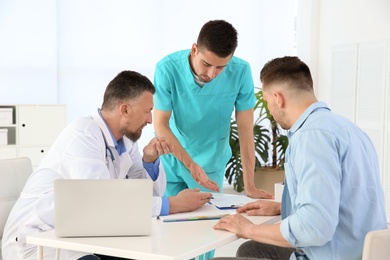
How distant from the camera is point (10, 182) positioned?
8.41ft

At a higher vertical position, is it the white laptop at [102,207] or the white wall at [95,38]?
the white wall at [95,38]

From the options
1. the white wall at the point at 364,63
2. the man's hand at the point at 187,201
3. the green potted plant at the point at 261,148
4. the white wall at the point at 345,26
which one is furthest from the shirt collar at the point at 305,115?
the green potted plant at the point at 261,148

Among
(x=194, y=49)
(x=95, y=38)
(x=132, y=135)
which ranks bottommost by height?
(x=132, y=135)

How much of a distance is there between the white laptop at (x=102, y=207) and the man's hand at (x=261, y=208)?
0.53 metres

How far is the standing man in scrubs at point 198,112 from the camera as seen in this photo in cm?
315

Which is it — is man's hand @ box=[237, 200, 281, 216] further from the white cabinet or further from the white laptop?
the white cabinet

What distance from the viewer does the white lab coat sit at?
7.36 ft

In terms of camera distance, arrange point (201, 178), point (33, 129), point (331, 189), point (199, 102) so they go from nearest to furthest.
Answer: point (331, 189) < point (201, 178) < point (199, 102) < point (33, 129)

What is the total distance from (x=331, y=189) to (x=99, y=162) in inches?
34.1

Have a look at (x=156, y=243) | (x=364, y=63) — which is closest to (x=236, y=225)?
(x=156, y=243)

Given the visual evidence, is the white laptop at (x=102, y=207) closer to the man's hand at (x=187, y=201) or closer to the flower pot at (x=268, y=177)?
the man's hand at (x=187, y=201)

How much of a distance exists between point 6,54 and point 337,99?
3020mm

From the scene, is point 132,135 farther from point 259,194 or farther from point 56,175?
point 259,194

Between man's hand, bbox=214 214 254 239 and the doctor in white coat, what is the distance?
1.02ft
